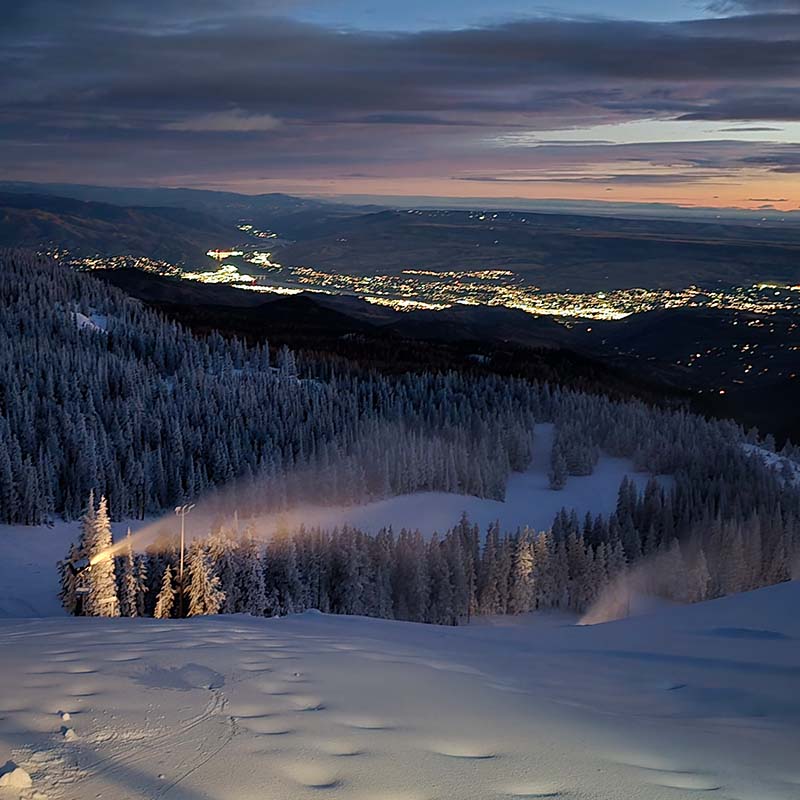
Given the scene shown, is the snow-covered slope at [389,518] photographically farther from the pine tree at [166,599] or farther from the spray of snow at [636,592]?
the spray of snow at [636,592]

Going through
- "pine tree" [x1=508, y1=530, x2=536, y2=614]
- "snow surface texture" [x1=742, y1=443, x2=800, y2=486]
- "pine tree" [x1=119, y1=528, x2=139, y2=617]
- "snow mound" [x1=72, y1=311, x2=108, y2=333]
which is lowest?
"snow surface texture" [x1=742, y1=443, x2=800, y2=486]

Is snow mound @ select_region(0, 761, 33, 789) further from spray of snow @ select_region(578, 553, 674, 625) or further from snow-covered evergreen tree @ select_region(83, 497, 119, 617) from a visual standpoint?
spray of snow @ select_region(578, 553, 674, 625)

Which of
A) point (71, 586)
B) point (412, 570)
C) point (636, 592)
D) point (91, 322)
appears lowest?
point (636, 592)

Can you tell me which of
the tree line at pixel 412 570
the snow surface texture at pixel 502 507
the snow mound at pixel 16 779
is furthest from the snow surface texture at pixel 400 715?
the snow surface texture at pixel 502 507

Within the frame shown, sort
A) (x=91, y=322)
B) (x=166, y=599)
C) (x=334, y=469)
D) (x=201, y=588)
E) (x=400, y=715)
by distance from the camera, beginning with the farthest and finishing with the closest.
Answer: (x=91, y=322), (x=334, y=469), (x=201, y=588), (x=166, y=599), (x=400, y=715)

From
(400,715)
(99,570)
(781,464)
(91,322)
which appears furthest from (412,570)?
(91,322)

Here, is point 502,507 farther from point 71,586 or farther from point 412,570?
point 71,586

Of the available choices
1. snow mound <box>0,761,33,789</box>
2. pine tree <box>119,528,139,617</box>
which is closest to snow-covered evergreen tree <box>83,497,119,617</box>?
pine tree <box>119,528,139,617</box>

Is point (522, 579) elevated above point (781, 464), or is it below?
above

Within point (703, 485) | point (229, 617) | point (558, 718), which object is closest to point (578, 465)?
point (703, 485)
